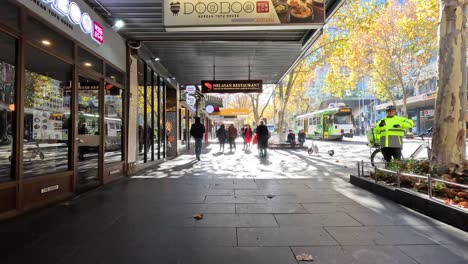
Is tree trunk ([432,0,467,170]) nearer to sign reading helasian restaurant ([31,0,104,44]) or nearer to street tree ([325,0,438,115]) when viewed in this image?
sign reading helasian restaurant ([31,0,104,44])

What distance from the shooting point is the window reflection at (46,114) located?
5184 mm

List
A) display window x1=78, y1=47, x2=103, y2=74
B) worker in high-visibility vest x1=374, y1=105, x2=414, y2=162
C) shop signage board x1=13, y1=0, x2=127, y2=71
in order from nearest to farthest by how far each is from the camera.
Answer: shop signage board x1=13, y1=0, x2=127, y2=71
display window x1=78, y1=47, x2=103, y2=74
worker in high-visibility vest x1=374, y1=105, x2=414, y2=162

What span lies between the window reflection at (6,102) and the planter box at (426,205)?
6060mm

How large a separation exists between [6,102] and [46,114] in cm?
101

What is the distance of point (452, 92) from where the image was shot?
5.95 m

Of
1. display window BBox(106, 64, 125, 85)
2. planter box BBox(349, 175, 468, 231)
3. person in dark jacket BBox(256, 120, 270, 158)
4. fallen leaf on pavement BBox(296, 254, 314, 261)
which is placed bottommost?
fallen leaf on pavement BBox(296, 254, 314, 261)

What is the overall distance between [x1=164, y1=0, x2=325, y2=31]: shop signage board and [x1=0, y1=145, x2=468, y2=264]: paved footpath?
10.6 ft

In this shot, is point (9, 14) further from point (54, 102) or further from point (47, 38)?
point (54, 102)

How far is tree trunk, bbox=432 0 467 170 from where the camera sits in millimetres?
5918

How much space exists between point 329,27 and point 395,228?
15.8 meters

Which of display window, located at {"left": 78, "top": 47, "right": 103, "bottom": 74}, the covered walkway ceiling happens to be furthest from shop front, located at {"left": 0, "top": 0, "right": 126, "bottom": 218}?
the covered walkway ceiling

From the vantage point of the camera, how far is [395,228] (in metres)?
4.35

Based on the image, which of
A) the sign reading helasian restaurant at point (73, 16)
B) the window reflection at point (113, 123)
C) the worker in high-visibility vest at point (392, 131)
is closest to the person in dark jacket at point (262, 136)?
the worker in high-visibility vest at point (392, 131)

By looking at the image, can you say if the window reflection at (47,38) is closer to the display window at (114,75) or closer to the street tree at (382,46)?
the display window at (114,75)
